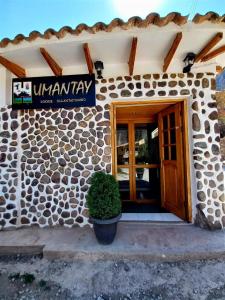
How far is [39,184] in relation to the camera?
2.93m

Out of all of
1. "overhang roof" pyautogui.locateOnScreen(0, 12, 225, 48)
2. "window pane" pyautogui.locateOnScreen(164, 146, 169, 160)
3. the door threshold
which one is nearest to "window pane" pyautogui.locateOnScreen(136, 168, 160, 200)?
"window pane" pyautogui.locateOnScreen(164, 146, 169, 160)

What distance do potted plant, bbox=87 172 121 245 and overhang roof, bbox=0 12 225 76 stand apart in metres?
1.84

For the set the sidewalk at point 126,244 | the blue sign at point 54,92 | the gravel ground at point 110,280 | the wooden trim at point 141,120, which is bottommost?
the gravel ground at point 110,280

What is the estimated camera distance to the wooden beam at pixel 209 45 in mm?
2166

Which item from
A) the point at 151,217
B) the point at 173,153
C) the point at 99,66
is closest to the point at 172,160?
the point at 173,153

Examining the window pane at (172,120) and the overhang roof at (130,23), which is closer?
the overhang roof at (130,23)

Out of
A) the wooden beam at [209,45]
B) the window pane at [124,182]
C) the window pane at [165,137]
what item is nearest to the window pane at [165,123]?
the window pane at [165,137]

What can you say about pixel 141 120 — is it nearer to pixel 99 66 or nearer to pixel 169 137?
pixel 169 137

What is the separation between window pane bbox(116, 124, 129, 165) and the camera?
4.29m

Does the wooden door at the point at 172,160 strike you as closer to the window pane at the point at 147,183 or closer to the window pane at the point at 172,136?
the window pane at the point at 172,136

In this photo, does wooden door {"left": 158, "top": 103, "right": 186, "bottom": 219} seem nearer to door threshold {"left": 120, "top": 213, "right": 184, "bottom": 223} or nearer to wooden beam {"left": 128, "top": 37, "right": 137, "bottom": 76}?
door threshold {"left": 120, "top": 213, "right": 184, "bottom": 223}

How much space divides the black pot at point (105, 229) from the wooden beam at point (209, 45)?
2.65 metres

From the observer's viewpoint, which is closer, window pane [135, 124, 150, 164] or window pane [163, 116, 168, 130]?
window pane [163, 116, 168, 130]

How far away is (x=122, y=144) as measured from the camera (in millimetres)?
4340
